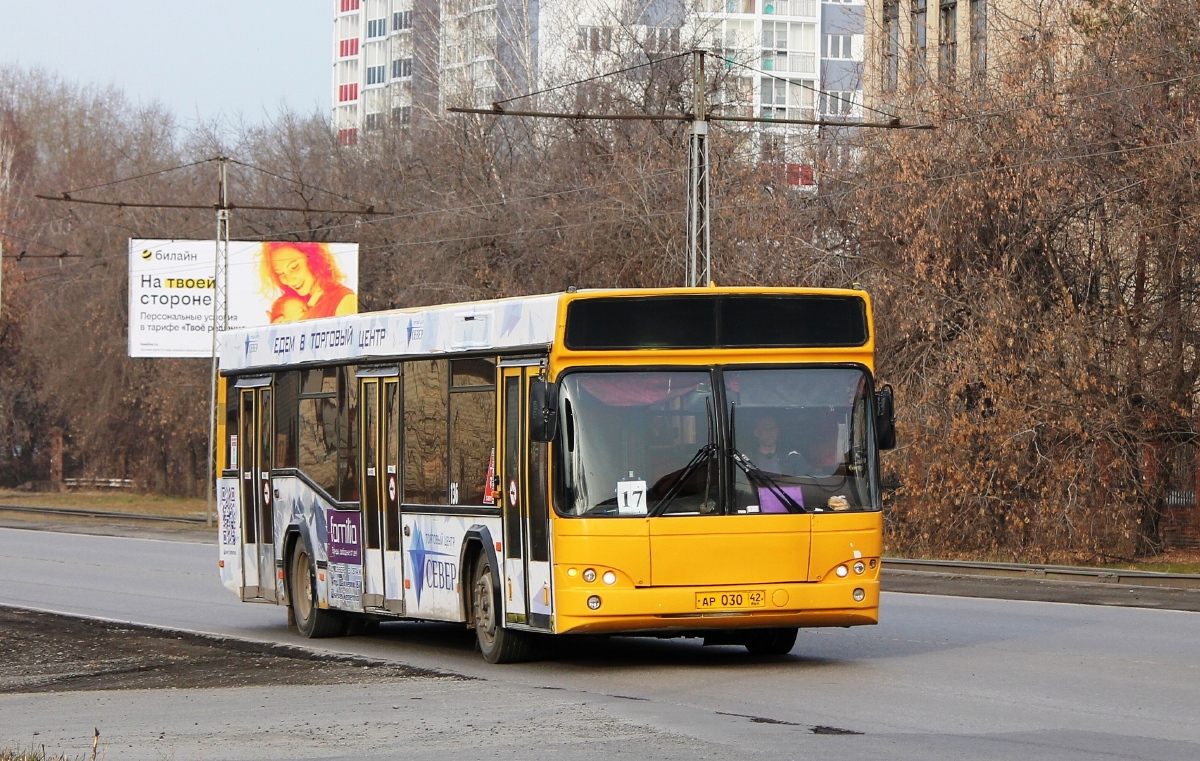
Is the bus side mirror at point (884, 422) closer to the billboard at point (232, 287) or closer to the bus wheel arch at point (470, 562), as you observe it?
the bus wheel arch at point (470, 562)

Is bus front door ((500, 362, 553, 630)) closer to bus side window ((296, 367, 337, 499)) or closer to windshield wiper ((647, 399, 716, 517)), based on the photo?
windshield wiper ((647, 399, 716, 517))

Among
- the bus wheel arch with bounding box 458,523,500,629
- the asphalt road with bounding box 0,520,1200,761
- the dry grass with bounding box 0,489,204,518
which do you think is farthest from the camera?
the dry grass with bounding box 0,489,204,518

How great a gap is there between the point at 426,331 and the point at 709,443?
3.10 metres

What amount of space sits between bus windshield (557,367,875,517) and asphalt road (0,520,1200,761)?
4.09 feet

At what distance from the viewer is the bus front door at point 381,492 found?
1545cm

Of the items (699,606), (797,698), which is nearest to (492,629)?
(699,606)

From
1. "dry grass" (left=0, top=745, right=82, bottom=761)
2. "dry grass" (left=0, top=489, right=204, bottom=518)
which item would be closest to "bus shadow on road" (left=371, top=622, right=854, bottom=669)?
"dry grass" (left=0, top=745, right=82, bottom=761)

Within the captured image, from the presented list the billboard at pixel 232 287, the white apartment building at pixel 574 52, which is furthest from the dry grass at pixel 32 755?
the billboard at pixel 232 287

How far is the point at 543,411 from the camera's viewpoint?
502 inches

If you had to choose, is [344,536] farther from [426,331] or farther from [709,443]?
[709,443]

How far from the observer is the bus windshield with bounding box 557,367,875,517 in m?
12.9

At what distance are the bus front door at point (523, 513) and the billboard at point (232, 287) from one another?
37.7 meters

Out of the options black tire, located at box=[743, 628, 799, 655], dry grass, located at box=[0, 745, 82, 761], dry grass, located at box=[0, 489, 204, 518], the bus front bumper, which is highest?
the bus front bumper

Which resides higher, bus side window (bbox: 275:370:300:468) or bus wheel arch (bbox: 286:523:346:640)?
bus side window (bbox: 275:370:300:468)
